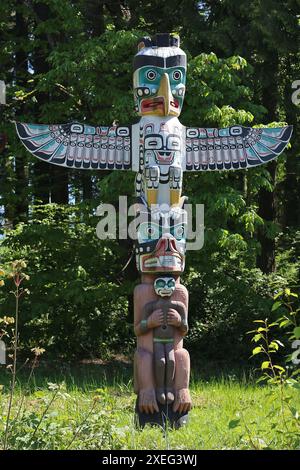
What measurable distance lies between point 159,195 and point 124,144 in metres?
0.71

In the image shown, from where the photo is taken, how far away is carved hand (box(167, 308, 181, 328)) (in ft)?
20.9

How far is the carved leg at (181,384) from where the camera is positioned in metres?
6.27

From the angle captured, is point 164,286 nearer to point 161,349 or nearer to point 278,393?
point 161,349

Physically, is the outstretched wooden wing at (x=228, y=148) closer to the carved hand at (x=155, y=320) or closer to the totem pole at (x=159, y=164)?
the totem pole at (x=159, y=164)

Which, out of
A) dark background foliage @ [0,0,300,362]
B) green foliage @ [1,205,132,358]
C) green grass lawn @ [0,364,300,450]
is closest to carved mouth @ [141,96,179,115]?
dark background foliage @ [0,0,300,362]

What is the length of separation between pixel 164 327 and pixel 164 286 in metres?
0.38

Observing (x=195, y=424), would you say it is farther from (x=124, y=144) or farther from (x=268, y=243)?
(x=268, y=243)

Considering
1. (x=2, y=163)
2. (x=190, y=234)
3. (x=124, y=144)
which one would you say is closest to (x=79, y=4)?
(x=2, y=163)

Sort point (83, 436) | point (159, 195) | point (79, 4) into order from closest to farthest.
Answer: point (83, 436)
point (159, 195)
point (79, 4)

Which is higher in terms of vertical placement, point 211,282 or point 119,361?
point 211,282

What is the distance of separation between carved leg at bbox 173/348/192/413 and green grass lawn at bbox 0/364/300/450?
0.63 ft

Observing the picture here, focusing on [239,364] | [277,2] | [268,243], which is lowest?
[239,364]

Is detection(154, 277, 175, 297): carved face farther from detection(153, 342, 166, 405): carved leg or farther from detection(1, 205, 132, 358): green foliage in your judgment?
detection(1, 205, 132, 358): green foliage

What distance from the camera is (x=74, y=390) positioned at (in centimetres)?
791
